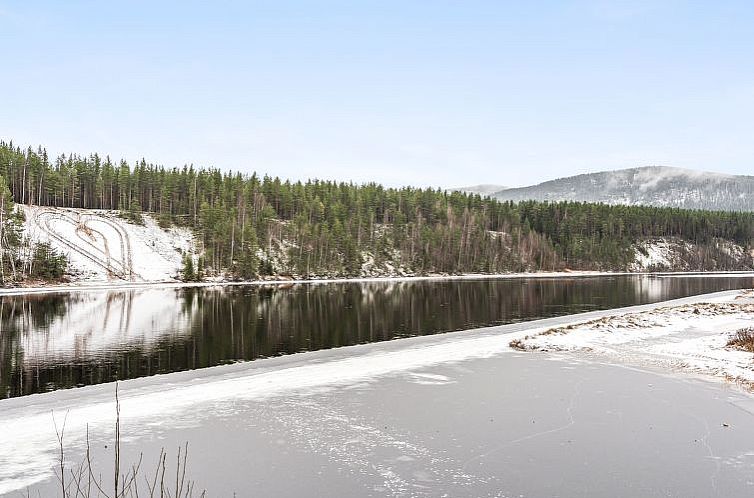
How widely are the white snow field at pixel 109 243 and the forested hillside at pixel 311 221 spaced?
5420mm

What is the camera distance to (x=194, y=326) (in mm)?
39500

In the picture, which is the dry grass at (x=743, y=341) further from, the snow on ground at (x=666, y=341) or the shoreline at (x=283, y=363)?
the shoreline at (x=283, y=363)

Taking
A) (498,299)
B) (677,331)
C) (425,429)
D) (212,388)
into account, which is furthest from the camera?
(498,299)

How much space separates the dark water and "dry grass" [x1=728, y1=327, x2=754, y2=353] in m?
16.8

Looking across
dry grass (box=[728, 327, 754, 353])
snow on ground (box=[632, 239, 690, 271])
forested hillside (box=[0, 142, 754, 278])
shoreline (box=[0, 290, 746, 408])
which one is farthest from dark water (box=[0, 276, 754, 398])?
snow on ground (box=[632, 239, 690, 271])

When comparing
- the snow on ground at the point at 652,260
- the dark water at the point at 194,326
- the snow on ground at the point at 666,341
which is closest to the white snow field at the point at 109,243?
the dark water at the point at 194,326

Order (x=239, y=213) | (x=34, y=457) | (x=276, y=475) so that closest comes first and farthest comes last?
(x=276, y=475)
(x=34, y=457)
(x=239, y=213)

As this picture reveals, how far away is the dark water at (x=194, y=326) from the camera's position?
25.0 meters

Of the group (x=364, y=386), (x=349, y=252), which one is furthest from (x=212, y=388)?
(x=349, y=252)

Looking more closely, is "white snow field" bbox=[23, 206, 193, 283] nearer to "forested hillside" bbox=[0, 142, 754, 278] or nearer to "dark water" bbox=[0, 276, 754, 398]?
"forested hillside" bbox=[0, 142, 754, 278]

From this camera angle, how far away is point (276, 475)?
36.3ft

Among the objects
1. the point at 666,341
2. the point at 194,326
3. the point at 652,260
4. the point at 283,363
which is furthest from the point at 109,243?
the point at 652,260

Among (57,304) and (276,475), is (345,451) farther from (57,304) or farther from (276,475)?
(57,304)

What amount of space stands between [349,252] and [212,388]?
116 metres
